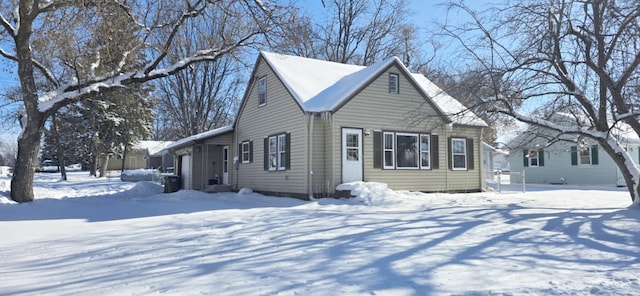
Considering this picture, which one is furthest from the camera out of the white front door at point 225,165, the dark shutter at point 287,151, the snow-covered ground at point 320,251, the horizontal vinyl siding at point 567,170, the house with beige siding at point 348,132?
the horizontal vinyl siding at point 567,170

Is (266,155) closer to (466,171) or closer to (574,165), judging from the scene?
(466,171)

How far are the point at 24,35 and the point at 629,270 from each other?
15214mm

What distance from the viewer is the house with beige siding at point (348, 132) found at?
1602 cm

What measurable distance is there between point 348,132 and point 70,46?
28.8 ft

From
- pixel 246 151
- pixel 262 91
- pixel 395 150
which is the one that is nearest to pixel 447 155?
pixel 395 150

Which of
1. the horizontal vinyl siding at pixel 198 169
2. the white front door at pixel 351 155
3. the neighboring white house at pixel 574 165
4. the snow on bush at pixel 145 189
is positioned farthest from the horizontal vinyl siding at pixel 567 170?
the snow on bush at pixel 145 189

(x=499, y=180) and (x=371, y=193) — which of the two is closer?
(x=371, y=193)

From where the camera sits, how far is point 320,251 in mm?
6719

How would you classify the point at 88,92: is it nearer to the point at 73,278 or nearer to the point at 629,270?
the point at 73,278

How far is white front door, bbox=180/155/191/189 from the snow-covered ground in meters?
10.8

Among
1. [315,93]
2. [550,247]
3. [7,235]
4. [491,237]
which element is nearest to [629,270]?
[550,247]

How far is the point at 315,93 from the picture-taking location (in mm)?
17328

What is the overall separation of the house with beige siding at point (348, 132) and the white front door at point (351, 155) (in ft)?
0.11

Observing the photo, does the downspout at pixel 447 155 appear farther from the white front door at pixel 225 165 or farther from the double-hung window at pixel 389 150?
the white front door at pixel 225 165
